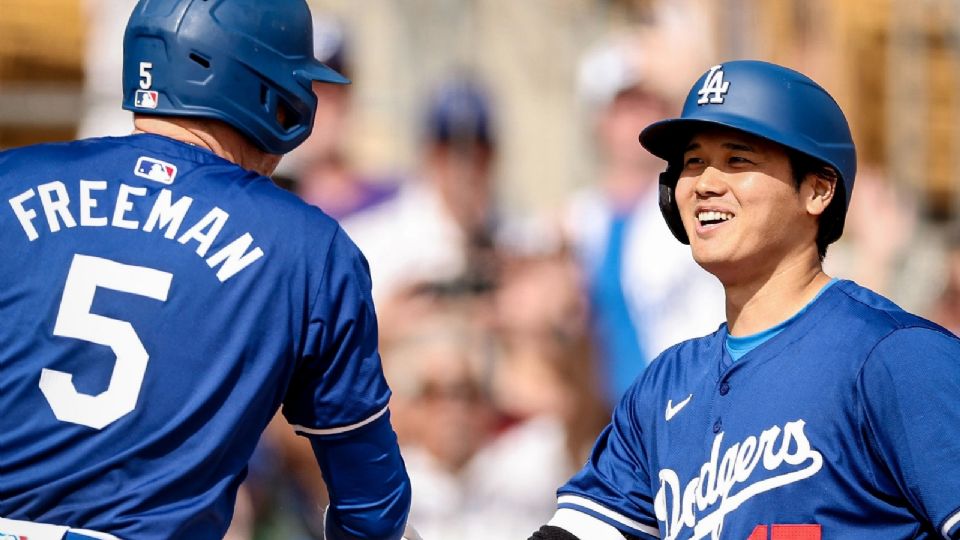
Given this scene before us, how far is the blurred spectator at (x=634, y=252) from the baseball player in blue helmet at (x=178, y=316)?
386 centimetres

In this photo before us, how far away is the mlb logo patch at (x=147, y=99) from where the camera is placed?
143 inches

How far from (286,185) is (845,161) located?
4.37m

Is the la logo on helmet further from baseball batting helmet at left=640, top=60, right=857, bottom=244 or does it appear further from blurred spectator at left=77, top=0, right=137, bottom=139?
blurred spectator at left=77, top=0, right=137, bottom=139

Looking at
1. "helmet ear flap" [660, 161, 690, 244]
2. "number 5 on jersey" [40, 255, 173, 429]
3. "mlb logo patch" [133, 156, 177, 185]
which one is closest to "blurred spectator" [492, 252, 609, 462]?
"helmet ear flap" [660, 161, 690, 244]

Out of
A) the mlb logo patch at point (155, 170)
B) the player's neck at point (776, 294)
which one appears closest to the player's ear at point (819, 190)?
the player's neck at point (776, 294)

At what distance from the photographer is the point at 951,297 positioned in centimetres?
830

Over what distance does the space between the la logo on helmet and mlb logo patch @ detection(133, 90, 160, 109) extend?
1.28 metres

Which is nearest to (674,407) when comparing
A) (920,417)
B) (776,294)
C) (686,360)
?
(686,360)

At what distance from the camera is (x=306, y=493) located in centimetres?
704

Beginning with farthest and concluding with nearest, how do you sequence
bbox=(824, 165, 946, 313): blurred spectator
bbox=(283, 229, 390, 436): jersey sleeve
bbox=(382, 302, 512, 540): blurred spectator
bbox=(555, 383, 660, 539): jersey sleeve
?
bbox=(824, 165, 946, 313): blurred spectator
bbox=(382, 302, 512, 540): blurred spectator
bbox=(555, 383, 660, 539): jersey sleeve
bbox=(283, 229, 390, 436): jersey sleeve

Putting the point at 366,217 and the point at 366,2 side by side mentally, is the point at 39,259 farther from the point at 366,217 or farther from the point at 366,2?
the point at 366,2

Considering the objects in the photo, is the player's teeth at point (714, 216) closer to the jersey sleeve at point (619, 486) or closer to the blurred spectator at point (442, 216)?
the jersey sleeve at point (619, 486)

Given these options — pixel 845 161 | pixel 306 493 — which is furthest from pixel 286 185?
pixel 845 161

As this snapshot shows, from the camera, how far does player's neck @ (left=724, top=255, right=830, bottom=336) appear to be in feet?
11.6
